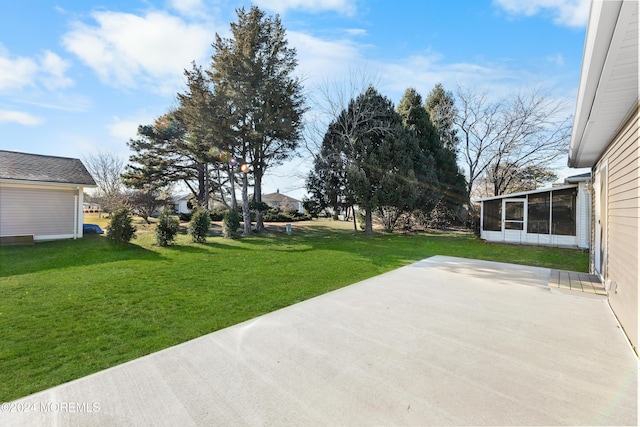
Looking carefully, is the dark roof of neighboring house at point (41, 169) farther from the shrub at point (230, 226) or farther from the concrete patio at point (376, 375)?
the concrete patio at point (376, 375)

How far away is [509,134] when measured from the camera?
57.6ft

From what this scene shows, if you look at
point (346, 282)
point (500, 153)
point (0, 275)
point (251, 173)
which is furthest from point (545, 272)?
point (500, 153)

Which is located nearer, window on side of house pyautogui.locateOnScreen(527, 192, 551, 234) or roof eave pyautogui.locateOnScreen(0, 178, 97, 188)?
roof eave pyautogui.locateOnScreen(0, 178, 97, 188)

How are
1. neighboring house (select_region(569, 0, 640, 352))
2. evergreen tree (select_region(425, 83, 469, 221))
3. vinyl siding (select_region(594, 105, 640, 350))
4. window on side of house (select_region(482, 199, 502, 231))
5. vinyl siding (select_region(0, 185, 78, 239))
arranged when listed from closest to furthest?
neighboring house (select_region(569, 0, 640, 352))
vinyl siding (select_region(594, 105, 640, 350))
vinyl siding (select_region(0, 185, 78, 239))
window on side of house (select_region(482, 199, 502, 231))
evergreen tree (select_region(425, 83, 469, 221))

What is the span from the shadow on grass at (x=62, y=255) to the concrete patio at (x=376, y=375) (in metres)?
5.76

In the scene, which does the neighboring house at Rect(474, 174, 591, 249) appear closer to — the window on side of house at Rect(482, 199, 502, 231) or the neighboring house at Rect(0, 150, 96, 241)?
the window on side of house at Rect(482, 199, 502, 231)

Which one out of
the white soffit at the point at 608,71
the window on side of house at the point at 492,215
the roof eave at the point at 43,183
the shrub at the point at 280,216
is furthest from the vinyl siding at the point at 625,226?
the shrub at the point at 280,216

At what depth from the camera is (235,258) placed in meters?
7.81

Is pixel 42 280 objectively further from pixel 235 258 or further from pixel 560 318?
pixel 560 318

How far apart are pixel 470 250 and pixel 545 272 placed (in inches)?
136

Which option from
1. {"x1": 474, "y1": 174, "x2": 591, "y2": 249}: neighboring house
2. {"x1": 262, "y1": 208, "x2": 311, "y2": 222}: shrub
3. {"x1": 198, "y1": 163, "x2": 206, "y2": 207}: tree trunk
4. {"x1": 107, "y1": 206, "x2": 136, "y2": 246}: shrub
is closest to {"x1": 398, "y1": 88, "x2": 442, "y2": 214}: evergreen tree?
{"x1": 474, "y1": 174, "x2": 591, "y2": 249}: neighboring house

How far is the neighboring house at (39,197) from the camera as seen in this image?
9727 mm

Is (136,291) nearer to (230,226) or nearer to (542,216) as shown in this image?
(230,226)

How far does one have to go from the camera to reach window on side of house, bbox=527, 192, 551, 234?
1095cm
